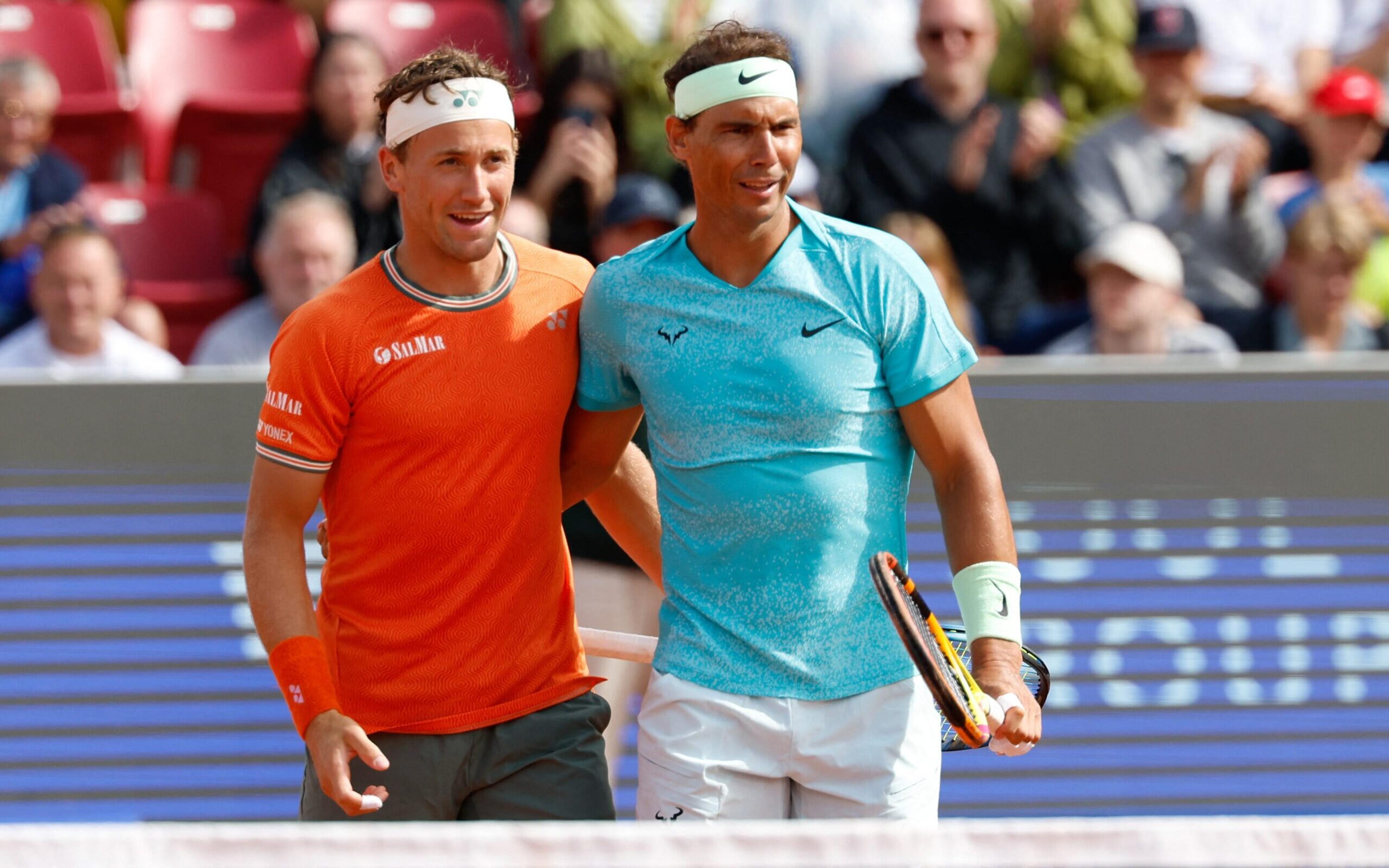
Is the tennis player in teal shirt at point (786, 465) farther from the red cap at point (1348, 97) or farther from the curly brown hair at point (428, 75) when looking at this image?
the red cap at point (1348, 97)

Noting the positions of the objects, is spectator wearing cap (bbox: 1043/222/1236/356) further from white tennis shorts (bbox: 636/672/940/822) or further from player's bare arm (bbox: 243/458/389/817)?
player's bare arm (bbox: 243/458/389/817)

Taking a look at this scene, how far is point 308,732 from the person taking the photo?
10.0ft

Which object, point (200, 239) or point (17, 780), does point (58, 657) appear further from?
point (200, 239)

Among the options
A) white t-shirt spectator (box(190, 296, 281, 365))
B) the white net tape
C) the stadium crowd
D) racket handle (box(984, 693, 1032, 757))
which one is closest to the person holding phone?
the stadium crowd

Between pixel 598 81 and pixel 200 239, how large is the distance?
186 cm

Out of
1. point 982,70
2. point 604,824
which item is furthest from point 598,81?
point 604,824

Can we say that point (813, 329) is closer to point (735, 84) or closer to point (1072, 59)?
point (735, 84)

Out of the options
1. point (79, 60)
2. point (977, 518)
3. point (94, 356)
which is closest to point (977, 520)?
point (977, 518)

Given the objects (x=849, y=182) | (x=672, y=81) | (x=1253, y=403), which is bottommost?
(x=1253, y=403)

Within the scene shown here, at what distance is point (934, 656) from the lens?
2668mm

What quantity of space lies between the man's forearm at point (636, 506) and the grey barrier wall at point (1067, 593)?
151cm

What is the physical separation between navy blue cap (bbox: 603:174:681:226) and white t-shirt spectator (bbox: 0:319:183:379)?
5.18 ft

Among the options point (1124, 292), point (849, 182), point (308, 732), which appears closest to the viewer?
point (308, 732)

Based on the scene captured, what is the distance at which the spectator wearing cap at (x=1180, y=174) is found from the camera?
6719 millimetres
